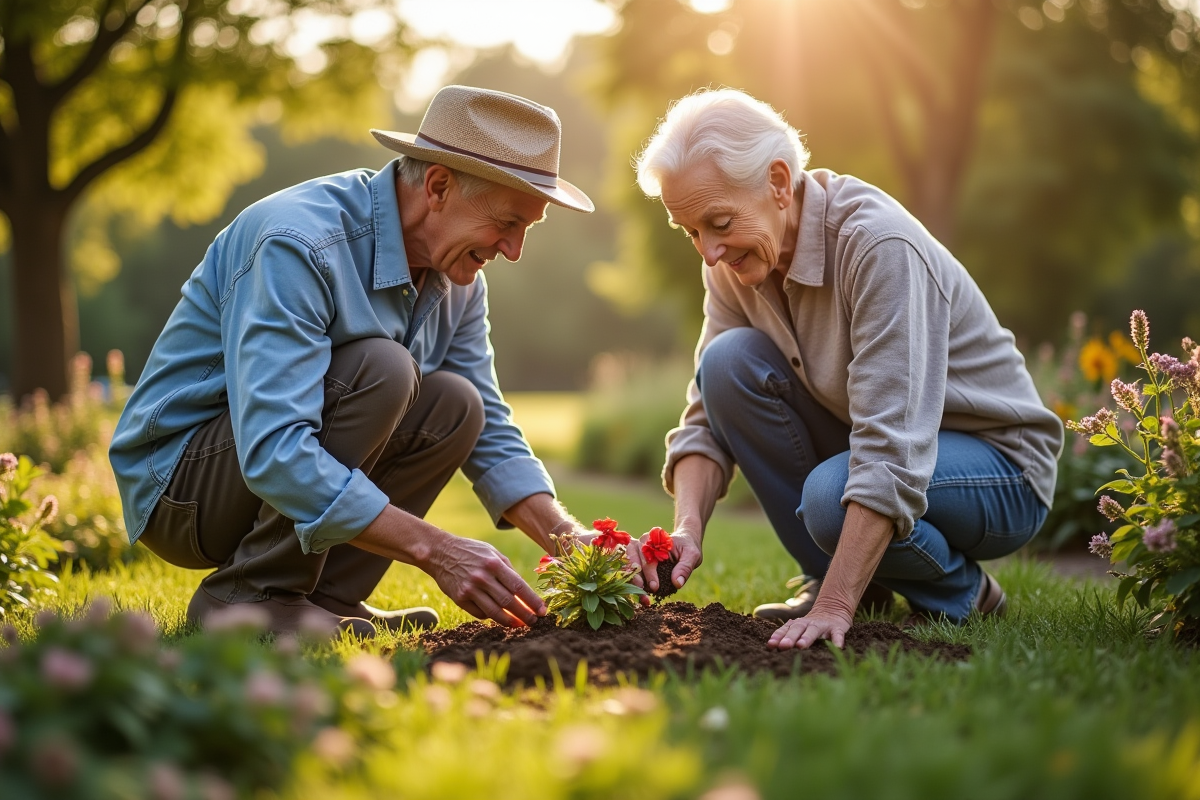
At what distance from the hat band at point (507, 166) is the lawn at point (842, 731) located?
1417mm

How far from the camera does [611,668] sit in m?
2.35

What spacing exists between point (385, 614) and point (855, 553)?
1.58 metres

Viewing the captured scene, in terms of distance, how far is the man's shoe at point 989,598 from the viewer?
334cm

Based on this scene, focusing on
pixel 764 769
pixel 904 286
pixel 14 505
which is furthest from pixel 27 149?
pixel 764 769

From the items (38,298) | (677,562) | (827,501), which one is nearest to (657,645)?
(677,562)

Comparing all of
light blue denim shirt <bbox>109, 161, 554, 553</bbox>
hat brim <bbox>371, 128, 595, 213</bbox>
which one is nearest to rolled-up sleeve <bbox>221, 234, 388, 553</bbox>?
light blue denim shirt <bbox>109, 161, 554, 553</bbox>

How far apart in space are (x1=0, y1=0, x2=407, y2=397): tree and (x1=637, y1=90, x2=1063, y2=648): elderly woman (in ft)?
29.0

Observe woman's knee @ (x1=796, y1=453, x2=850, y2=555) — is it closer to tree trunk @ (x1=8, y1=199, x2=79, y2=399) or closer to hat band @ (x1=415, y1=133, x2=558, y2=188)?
hat band @ (x1=415, y1=133, x2=558, y2=188)

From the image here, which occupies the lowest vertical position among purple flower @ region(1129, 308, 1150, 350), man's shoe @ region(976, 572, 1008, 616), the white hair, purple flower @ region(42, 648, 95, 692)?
man's shoe @ region(976, 572, 1008, 616)

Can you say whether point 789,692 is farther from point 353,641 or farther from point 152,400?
point 152,400

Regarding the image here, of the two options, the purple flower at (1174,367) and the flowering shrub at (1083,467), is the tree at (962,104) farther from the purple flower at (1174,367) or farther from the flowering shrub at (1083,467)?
the purple flower at (1174,367)

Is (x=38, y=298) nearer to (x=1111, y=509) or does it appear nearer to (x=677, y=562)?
(x=677, y=562)

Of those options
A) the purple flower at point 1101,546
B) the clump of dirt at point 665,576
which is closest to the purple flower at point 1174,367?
the purple flower at point 1101,546

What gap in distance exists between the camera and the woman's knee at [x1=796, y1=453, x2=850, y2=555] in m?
2.98
